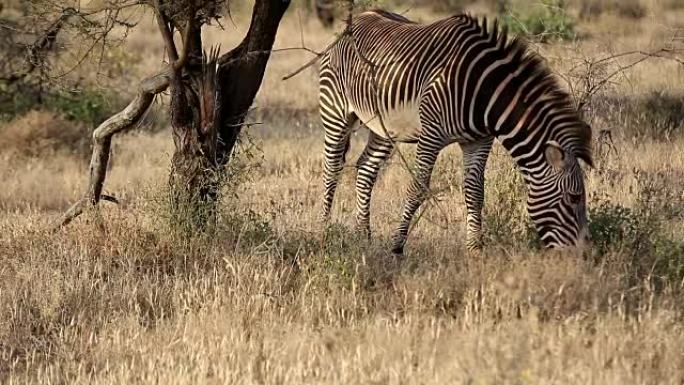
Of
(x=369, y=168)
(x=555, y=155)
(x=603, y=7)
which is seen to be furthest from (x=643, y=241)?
(x=603, y=7)

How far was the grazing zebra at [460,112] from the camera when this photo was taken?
7.98 metres

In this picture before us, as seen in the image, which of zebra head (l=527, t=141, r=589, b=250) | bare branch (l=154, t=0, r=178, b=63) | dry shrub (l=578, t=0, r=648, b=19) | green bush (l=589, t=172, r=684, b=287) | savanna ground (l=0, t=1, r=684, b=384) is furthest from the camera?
dry shrub (l=578, t=0, r=648, b=19)

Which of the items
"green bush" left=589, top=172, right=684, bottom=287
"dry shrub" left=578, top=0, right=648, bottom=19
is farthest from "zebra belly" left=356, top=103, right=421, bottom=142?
"dry shrub" left=578, top=0, right=648, bottom=19

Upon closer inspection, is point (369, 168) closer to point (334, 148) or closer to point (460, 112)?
point (334, 148)

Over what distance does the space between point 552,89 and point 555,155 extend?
2.12ft

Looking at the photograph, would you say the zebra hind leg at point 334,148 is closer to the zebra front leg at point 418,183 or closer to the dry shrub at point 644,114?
the zebra front leg at point 418,183

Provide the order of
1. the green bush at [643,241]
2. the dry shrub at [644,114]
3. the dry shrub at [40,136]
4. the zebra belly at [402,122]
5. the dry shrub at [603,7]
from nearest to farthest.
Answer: the green bush at [643,241] → the zebra belly at [402,122] → the dry shrub at [644,114] → the dry shrub at [40,136] → the dry shrub at [603,7]

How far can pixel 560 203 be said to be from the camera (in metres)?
7.90

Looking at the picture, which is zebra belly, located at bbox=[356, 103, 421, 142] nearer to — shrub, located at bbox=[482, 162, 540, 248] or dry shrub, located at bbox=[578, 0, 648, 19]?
shrub, located at bbox=[482, 162, 540, 248]

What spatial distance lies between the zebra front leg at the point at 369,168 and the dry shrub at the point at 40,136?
5.55 metres

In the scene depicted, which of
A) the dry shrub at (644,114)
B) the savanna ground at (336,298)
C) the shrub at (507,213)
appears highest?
the dry shrub at (644,114)

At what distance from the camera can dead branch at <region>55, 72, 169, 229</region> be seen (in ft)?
29.6

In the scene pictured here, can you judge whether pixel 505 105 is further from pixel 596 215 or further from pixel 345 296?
pixel 345 296

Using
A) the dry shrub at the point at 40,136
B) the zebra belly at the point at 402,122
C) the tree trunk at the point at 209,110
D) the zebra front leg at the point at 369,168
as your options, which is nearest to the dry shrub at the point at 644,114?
the zebra front leg at the point at 369,168
